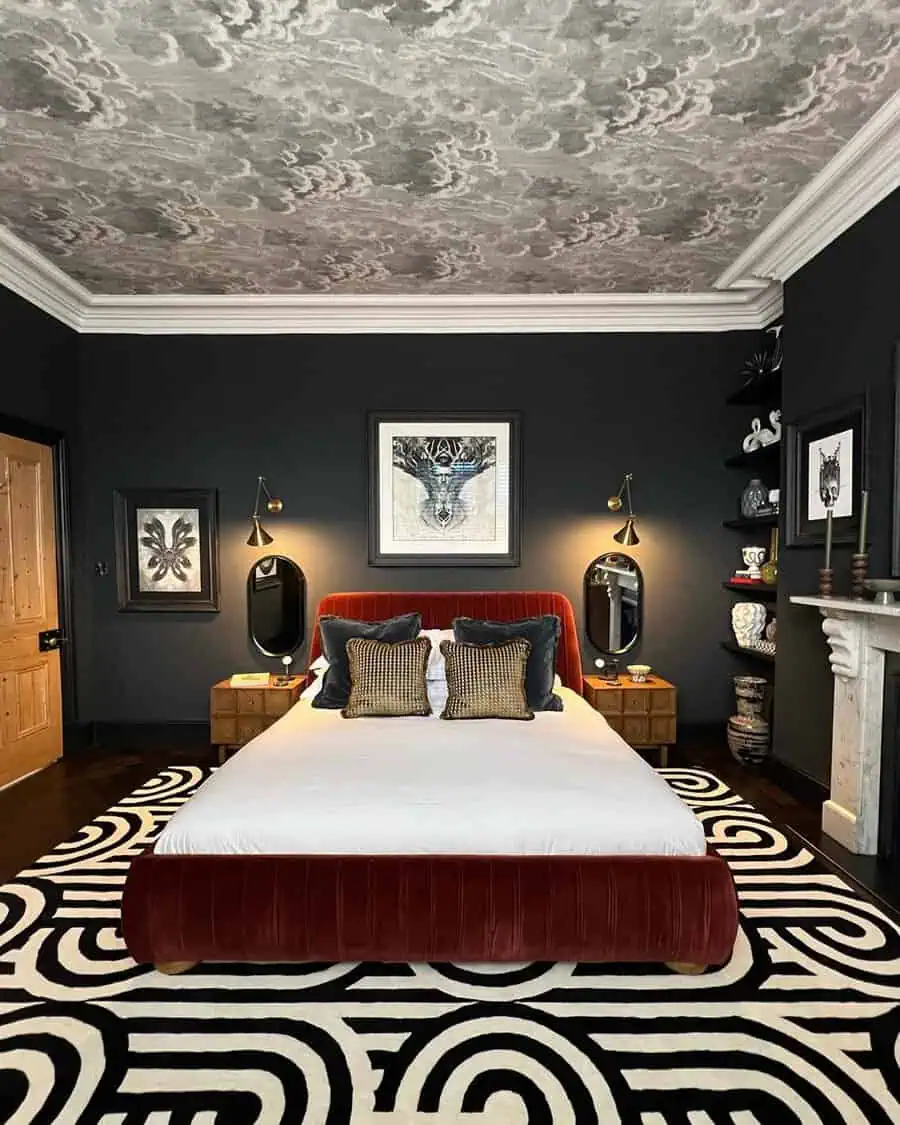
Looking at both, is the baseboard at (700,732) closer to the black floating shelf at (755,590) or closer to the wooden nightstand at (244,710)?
the black floating shelf at (755,590)

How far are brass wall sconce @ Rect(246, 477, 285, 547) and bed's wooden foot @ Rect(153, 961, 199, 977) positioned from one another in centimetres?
276

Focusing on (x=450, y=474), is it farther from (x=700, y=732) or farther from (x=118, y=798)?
(x=118, y=798)

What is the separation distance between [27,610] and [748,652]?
4859 mm

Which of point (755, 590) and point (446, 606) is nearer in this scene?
point (755, 590)

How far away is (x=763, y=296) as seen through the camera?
437 cm

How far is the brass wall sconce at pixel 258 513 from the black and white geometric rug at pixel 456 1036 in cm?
250

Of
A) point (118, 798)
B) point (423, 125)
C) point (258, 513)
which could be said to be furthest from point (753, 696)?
point (118, 798)

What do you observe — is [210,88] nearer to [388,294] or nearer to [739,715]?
[388,294]

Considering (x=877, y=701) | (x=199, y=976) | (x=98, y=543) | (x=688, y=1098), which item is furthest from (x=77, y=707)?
(x=877, y=701)

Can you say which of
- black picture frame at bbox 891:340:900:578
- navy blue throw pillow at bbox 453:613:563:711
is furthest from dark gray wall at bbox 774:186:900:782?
navy blue throw pillow at bbox 453:613:563:711

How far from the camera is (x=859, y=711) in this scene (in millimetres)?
3014

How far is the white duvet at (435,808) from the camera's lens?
86.8 inches

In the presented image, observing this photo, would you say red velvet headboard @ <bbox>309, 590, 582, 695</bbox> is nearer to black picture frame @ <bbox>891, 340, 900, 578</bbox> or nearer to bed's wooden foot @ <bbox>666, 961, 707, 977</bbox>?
black picture frame @ <bbox>891, 340, 900, 578</bbox>

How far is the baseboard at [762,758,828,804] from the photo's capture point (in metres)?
3.49
